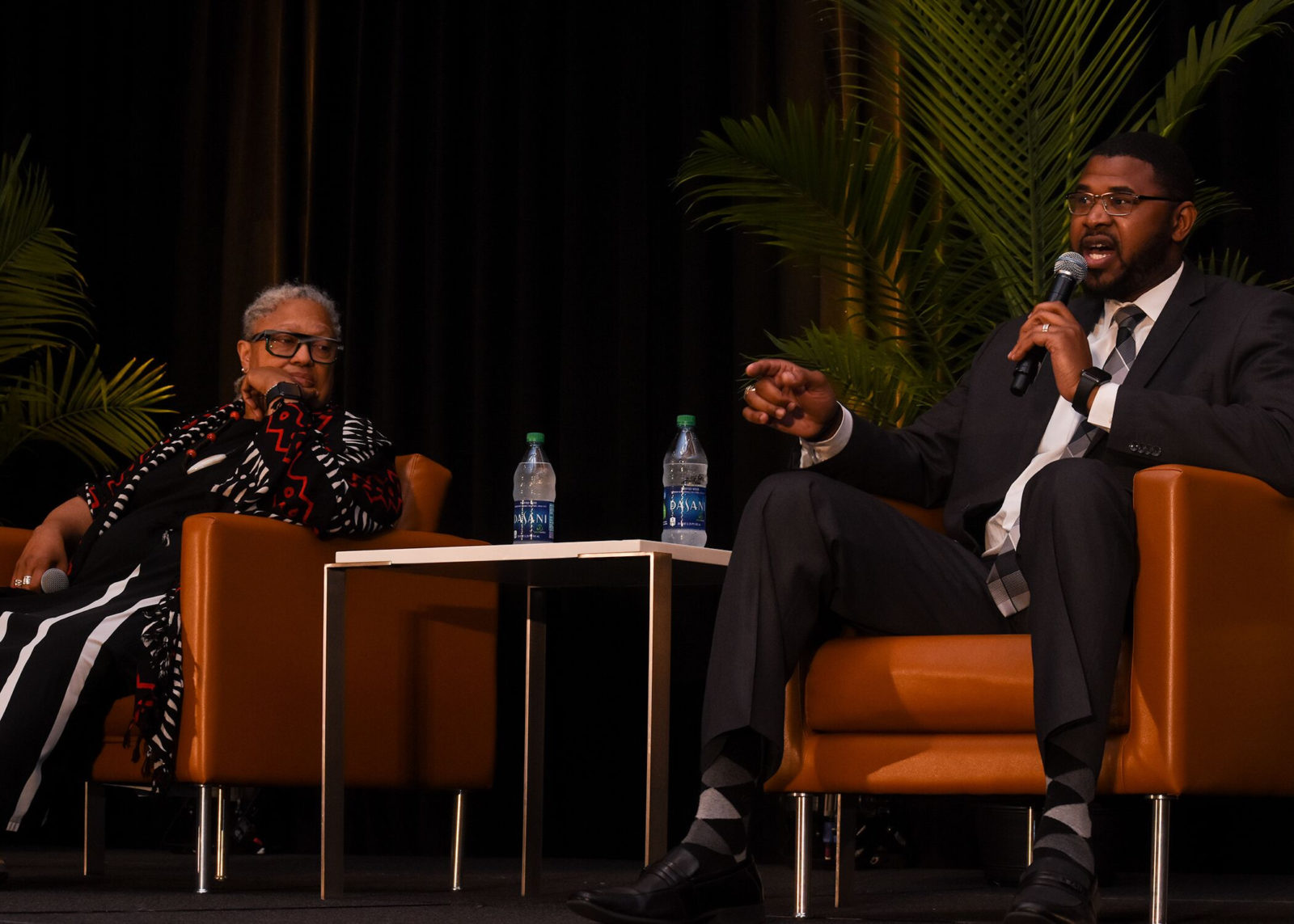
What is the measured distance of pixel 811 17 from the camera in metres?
3.65

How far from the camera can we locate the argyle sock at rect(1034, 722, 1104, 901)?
174cm

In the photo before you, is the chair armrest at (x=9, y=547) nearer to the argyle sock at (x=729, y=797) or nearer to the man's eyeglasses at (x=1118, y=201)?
the argyle sock at (x=729, y=797)

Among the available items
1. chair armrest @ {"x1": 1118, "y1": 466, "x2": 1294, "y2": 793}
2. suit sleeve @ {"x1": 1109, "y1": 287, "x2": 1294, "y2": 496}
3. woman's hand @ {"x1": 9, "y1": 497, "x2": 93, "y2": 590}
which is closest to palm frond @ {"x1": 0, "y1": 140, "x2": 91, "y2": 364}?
woman's hand @ {"x1": 9, "y1": 497, "x2": 93, "y2": 590}

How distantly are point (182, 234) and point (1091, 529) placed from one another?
10.7 feet

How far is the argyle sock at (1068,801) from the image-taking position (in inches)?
68.6

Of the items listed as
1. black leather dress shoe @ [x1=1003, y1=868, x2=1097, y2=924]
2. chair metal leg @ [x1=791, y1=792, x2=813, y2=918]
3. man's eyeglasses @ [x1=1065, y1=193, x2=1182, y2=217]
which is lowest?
chair metal leg @ [x1=791, y1=792, x2=813, y2=918]

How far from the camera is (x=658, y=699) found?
86.9 inches

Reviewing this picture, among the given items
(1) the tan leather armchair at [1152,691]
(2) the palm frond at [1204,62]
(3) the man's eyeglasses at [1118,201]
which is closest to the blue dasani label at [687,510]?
(1) the tan leather armchair at [1152,691]

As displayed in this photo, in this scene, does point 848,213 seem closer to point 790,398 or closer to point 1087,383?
point 790,398

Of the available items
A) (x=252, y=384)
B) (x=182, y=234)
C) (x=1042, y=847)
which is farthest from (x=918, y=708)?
(x=182, y=234)

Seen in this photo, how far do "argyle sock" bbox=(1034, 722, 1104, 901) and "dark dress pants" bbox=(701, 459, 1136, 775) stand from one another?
0.10ft

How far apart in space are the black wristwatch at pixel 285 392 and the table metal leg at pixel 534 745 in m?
0.54

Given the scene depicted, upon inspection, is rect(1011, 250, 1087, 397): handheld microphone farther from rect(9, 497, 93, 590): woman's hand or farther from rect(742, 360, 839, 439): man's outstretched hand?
rect(9, 497, 93, 590): woman's hand

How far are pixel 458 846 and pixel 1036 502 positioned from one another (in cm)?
131
